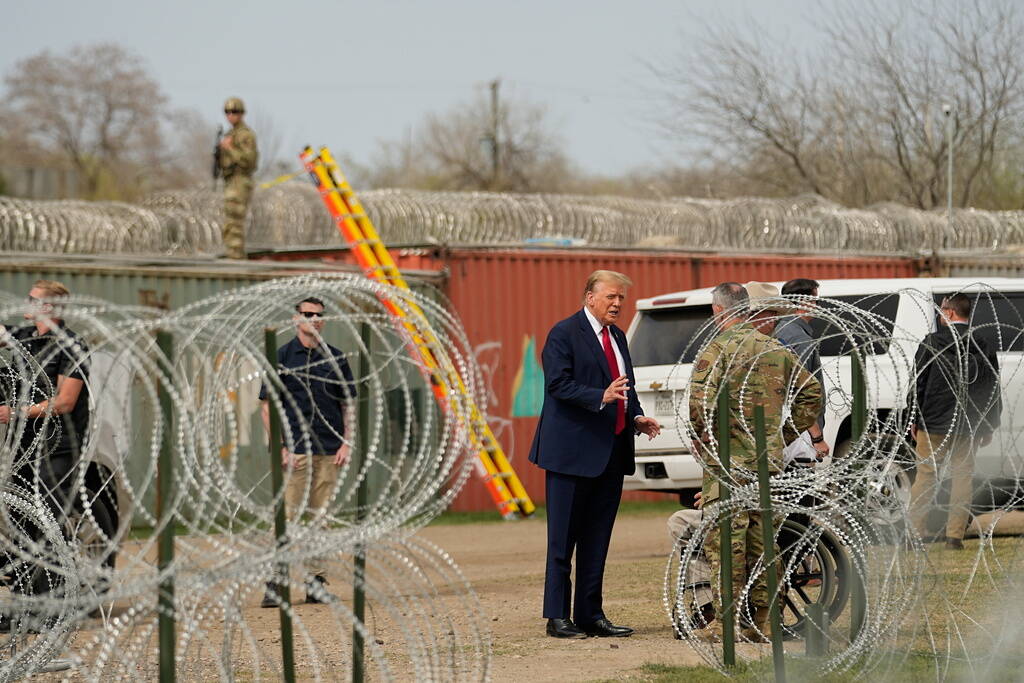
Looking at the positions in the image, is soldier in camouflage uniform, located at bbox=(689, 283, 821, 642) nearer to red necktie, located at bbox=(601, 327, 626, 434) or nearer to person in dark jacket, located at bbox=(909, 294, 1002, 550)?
red necktie, located at bbox=(601, 327, 626, 434)

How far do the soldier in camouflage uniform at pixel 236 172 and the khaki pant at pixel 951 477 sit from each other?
877cm

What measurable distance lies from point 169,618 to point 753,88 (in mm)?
25704

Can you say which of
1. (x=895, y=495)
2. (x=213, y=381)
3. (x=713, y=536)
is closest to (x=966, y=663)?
(x=895, y=495)

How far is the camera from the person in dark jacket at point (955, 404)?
795cm

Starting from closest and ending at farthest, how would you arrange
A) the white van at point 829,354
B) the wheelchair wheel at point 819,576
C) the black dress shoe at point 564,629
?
the wheelchair wheel at point 819,576
the black dress shoe at point 564,629
the white van at point 829,354

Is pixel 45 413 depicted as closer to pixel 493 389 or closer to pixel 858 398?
pixel 858 398

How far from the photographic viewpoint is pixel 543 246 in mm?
16984

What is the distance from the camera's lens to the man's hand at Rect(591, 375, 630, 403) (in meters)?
7.40

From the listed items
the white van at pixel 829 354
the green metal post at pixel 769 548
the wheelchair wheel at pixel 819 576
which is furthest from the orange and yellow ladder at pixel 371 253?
the green metal post at pixel 769 548

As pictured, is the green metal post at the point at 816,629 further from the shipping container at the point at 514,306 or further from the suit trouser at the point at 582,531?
the shipping container at the point at 514,306

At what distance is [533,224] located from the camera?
18.2 m

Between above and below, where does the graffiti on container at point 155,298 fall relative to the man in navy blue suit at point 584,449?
above

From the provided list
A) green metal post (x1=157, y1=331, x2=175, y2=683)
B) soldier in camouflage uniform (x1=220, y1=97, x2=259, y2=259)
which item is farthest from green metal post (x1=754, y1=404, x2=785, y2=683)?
soldier in camouflage uniform (x1=220, y1=97, x2=259, y2=259)

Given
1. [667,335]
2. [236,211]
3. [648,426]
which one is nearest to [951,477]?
[648,426]
